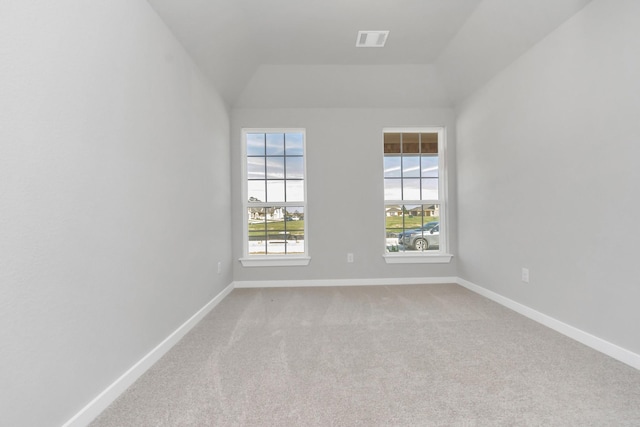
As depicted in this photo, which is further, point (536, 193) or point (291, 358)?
point (536, 193)

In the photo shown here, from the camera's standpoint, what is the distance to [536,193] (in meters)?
2.64

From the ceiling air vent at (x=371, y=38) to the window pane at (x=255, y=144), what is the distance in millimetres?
1696

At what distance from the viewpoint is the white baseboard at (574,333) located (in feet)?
6.11

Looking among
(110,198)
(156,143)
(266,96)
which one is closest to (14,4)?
(110,198)

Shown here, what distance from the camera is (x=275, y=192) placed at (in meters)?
4.14

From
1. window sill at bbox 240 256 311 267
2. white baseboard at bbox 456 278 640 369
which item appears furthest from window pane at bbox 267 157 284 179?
white baseboard at bbox 456 278 640 369

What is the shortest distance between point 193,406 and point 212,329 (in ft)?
3.52

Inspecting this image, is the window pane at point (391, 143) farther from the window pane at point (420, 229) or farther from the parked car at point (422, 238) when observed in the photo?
the parked car at point (422, 238)

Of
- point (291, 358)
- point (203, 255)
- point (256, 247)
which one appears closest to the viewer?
point (291, 358)

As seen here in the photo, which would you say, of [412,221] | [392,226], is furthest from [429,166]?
[392,226]

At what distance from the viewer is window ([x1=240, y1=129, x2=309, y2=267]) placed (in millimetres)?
4117

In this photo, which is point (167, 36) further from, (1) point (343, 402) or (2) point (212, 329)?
(1) point (343, 402)

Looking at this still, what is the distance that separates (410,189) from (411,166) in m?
0.32

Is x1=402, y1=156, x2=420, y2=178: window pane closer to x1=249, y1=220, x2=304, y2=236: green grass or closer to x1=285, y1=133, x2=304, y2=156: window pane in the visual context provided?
x1=285, y1=133, x2=304, y2=156: window pane
